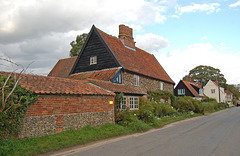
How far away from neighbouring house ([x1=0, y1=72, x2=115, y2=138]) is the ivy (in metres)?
0.41

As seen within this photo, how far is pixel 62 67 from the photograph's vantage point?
34125mm

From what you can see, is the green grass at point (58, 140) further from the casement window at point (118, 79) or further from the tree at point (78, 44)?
the tree at point (78, 44)

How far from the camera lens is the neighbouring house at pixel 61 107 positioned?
9703 millimetres

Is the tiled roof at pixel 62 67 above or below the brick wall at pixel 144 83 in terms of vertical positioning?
above

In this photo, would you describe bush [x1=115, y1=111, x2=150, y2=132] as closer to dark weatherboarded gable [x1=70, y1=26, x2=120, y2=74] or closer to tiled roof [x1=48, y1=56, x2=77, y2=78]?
dark weatherboarded gable [x1=70, y1=26, x2=120, y2=74]

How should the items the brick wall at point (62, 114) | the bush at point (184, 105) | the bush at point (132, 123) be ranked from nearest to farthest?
1. the brick wall at point (62, 114)
2. the bush at point (132, 123)
3. the bush at point (184, 105)

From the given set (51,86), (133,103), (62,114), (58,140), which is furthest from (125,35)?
(58,140)

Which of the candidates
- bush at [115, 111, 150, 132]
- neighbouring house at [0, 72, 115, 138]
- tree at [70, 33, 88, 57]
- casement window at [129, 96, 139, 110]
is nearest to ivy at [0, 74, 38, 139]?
neighbouring house at [0, 72, 115, 138]

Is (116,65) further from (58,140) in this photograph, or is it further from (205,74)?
(205,74)

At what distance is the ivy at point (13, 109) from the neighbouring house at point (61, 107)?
410mm

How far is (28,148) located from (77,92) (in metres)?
4.49

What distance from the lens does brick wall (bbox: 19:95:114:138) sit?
9.59 m

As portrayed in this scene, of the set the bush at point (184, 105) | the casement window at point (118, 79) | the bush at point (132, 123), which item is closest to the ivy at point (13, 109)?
the bush at point (132, 123)

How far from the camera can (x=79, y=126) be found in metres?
11.8
